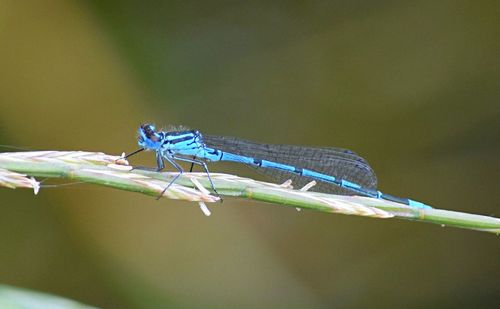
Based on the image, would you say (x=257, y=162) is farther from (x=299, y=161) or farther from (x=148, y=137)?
(x=148, y=137)

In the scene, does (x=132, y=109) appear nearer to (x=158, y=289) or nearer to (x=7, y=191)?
(x=7, y=191)

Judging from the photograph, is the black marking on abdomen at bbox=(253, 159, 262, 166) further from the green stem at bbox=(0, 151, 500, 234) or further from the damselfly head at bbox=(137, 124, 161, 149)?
Result: the green stem at bbox=(0, 151, 500, 234)

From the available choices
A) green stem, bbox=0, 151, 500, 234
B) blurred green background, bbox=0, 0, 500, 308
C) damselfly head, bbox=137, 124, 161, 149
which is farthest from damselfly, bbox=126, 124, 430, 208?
green stem, bbox=0, 151, 500, 234

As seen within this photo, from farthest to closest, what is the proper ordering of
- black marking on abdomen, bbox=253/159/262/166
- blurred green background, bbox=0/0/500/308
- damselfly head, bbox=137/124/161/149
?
blurred green background, bbox=0/0/500/308 < black marking on abdomen, bbox=253/159/262/166 < damselfly head, bbox=137/124/161/149

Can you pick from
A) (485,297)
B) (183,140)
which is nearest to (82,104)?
(183,140)

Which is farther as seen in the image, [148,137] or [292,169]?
[292,169]

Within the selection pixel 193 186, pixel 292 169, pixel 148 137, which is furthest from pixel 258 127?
pixel 193 186
